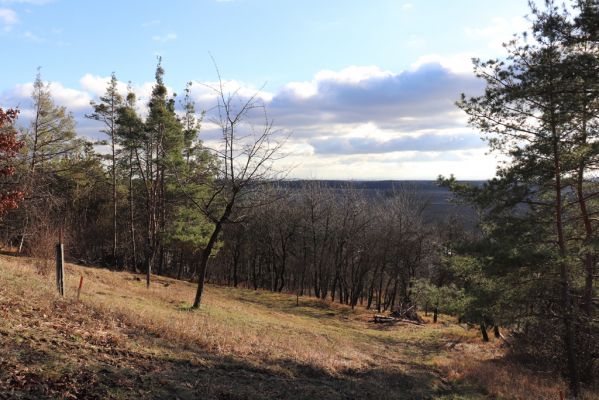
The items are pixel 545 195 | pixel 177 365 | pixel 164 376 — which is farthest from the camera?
pixel 545 195

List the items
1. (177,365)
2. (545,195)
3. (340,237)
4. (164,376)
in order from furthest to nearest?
1. (340,237)
2. (545,195)
3. (177,365)
4. (164,376)

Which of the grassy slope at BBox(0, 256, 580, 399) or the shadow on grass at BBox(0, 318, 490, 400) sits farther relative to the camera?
the grassy slope at BBox(0, 256, 580, 399)

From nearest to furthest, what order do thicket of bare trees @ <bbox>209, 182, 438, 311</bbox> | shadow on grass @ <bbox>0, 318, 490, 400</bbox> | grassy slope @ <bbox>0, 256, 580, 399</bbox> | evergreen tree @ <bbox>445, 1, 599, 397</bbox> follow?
shadow on grass @ <bbox>0, 318, 490, 400</bbox> → grassy slope @ <bbox>0, 256, 580, 399</bbox> → evergreen tree @ <bbox>445, 1, 599, 397</bbox> → thicket of bare trees @ <bbox>209, 182, 438, 311</bbox>

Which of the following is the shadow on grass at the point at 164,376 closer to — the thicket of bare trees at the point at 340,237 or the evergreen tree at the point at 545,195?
the evergreen tree at the point at 545,195

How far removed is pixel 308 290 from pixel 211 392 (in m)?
52.2

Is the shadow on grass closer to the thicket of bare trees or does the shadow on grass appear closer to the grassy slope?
the grassy slope

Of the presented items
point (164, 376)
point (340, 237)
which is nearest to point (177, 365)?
point (164, 376)

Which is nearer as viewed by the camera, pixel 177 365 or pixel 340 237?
pixel 177 365

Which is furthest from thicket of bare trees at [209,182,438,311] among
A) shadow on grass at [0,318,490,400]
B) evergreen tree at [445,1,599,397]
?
shadow on grass at [0,318,490,400]

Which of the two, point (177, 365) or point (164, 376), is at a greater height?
point (164, 376)

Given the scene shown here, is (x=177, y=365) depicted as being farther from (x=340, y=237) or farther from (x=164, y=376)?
(x=340, y=237)

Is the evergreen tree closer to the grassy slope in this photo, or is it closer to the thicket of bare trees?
the grassy slope

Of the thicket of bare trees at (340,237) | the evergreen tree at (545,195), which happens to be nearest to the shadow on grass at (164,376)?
the evergreen tree at (545,195)

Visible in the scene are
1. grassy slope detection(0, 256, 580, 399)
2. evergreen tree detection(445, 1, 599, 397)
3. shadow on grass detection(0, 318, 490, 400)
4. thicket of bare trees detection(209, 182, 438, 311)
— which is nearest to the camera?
shadow on grass detection(0, 318, 490, 400)
